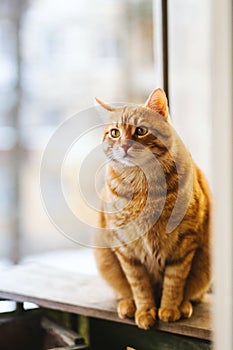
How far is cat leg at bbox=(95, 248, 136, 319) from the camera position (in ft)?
3.63

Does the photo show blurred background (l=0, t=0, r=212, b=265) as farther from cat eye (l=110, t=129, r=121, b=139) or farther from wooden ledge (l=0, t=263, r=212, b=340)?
cat eye (l=110, t=129, r=121, b=139)

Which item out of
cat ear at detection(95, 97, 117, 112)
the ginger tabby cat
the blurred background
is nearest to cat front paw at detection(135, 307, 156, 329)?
the ginger tabby cat

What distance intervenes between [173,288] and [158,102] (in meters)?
0.37

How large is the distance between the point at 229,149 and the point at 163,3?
764 millimetres

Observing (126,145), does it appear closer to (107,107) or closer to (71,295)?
(107,107)

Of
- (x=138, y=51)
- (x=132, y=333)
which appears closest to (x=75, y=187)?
(x=132, y=333)

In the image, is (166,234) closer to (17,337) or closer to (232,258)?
(232,258)

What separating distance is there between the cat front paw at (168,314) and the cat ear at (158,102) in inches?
15.0

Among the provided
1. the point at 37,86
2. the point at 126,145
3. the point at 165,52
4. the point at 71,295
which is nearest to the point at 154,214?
the point at 126,145

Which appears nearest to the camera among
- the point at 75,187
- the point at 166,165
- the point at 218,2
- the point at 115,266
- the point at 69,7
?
the point at 218,2

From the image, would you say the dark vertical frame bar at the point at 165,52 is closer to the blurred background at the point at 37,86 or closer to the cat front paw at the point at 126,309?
the cat front paw at the point at 126,309

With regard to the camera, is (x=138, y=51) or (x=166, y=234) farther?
(x=138, y=51)

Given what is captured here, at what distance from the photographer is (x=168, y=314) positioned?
105 centimetres

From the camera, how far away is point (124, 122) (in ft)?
3.36
